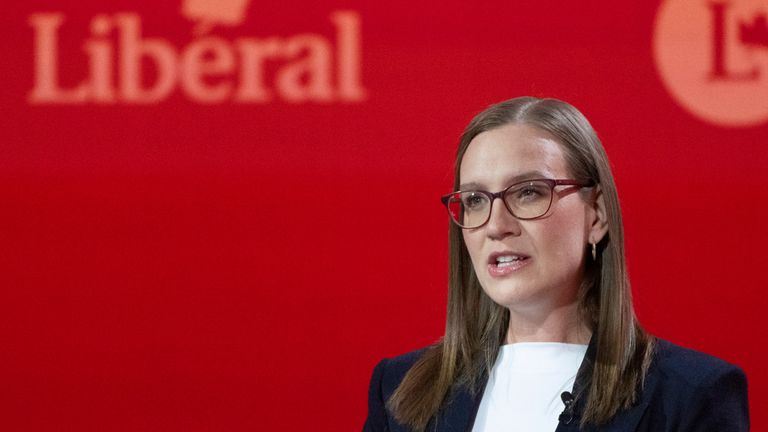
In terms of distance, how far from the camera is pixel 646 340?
1.77m

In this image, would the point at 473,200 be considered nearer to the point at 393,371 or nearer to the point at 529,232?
the point at 529,232

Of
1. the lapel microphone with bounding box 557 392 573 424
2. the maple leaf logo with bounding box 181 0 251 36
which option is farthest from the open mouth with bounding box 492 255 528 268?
the maple leaf logo with bounding box 181 0 251 36

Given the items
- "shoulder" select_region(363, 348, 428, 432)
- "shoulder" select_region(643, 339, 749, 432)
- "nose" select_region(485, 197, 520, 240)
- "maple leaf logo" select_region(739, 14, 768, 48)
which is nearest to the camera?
"shoulder" select_region(643, 339, 749, 432)

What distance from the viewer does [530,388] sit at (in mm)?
1789

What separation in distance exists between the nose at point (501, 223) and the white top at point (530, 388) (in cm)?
22

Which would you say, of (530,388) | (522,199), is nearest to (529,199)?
(522,199)

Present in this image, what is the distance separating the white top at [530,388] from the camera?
69.0 inches

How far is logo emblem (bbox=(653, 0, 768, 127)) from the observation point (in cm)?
275

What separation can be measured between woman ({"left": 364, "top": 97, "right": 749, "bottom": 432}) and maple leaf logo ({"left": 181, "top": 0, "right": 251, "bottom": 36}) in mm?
1127

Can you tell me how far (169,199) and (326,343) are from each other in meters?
0.57

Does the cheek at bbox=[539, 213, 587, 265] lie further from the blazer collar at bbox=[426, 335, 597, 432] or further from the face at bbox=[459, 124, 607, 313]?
the blazer collar at bbox=[426, 335, 597, 432]

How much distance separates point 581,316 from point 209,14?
1450 millimetres

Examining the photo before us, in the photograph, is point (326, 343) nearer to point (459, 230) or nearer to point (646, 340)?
point (459, 230)

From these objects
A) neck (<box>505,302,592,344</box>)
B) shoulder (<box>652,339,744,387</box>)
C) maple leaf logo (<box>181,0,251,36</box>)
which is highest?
maple leaf logo (<box>181,0,251,36</box>)
